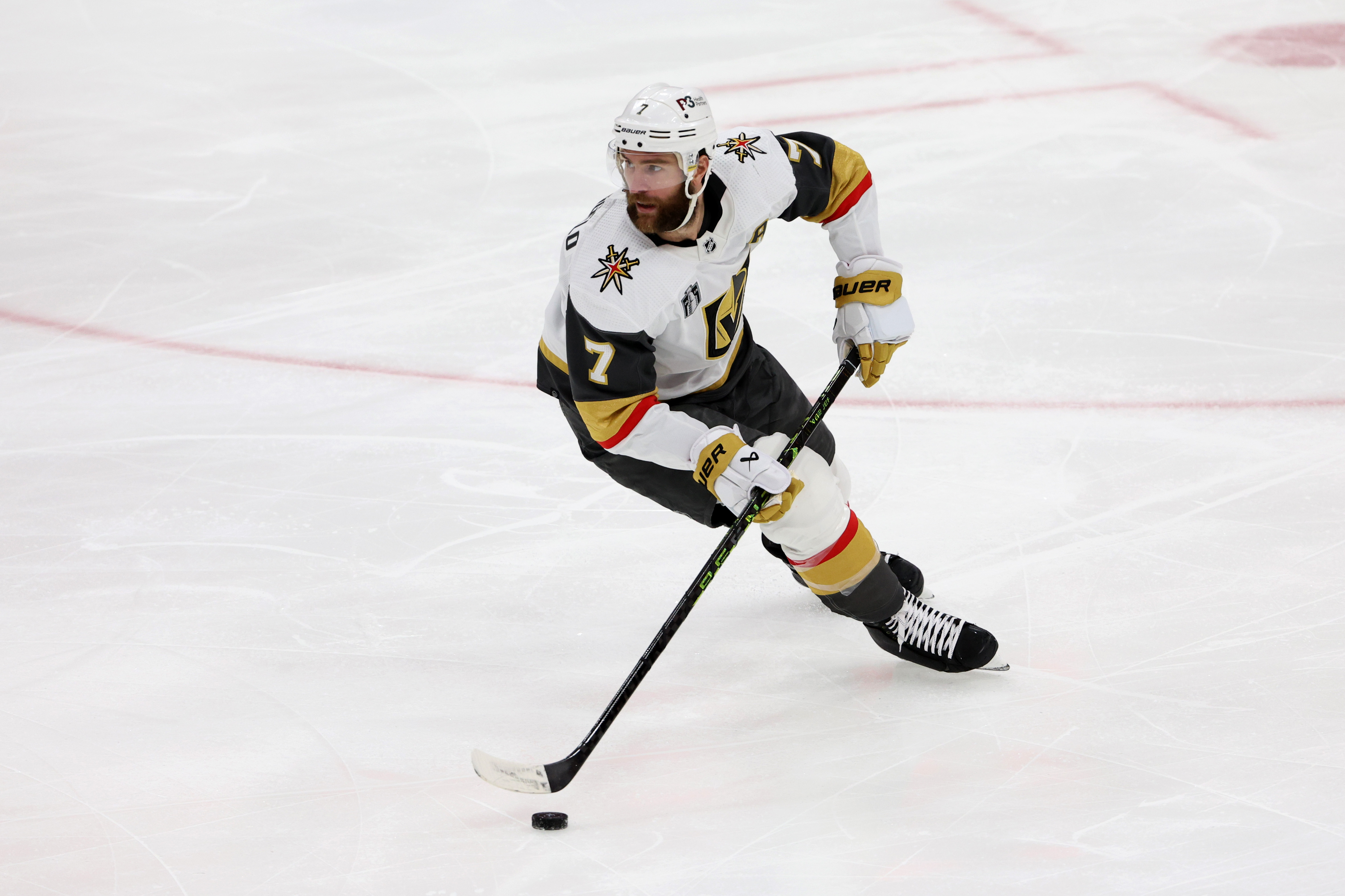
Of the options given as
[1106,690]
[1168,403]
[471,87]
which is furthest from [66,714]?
[471,87]

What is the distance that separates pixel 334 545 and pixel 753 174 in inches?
52.5

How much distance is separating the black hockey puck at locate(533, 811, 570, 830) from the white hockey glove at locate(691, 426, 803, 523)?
0.55 meters

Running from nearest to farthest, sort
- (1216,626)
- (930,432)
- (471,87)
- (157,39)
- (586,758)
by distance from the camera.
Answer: (586,758) < (1216,626) < (930,432) < (471,87) < (157,39)

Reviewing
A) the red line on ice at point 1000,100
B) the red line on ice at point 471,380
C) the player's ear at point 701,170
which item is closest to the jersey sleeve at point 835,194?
the player's ear at point 701,170

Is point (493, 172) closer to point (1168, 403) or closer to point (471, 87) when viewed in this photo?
point (471, 87)

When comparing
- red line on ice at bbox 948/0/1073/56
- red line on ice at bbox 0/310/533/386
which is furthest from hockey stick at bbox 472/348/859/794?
red line on ice at bbox 948/0/1073/56

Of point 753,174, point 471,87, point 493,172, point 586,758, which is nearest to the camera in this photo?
point 586,758

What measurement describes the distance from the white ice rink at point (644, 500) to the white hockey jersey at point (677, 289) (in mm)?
582

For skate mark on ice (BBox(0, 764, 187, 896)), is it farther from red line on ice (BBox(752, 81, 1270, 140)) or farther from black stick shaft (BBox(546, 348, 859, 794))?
red line on ice (BBox(752, 81, 1270, 140))

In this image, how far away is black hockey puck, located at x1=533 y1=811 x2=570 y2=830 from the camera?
7.20 ft

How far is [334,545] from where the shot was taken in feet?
10.4

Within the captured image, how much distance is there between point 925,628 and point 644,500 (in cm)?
93

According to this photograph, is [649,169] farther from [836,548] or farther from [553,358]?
[836,548]

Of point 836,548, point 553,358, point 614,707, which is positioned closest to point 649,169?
point 553,358
